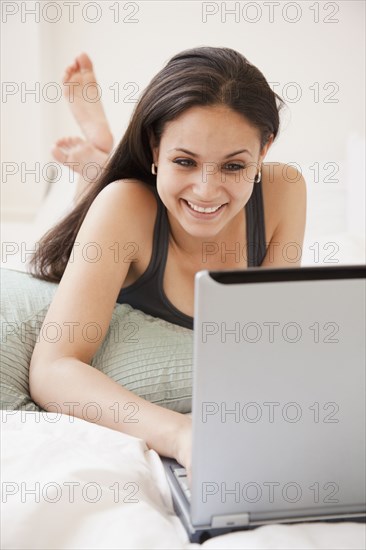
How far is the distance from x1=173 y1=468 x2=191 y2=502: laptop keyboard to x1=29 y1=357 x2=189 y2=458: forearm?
0.16 ft

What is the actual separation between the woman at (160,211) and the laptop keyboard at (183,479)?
0.08 meters

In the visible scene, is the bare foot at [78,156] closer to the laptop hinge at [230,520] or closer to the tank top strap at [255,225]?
the tank top strap at [255,225]

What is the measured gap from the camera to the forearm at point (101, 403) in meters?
1.05

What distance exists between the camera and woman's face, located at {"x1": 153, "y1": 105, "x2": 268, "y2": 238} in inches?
48.6

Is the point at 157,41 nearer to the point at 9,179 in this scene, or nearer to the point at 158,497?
the point at 9,179

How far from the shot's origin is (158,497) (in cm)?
91

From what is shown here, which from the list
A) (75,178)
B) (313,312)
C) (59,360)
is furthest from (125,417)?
(75,178)

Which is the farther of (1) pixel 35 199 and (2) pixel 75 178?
(1) pixel 35 199

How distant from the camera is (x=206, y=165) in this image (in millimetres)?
1255

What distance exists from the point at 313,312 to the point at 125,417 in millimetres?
454

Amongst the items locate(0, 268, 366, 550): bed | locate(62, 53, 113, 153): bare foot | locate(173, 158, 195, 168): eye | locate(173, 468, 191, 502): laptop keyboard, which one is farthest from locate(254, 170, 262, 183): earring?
locate(62, 53, 113, 153): bare foot

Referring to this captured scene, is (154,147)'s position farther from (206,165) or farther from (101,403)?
(101,403)

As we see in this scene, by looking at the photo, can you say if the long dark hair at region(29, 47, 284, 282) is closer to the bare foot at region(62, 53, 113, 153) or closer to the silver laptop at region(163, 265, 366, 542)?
the silver laptop at region(163, 265, 366, 542)

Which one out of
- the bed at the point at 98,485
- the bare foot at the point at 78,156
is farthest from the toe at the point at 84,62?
the bed at the point at 98,485
